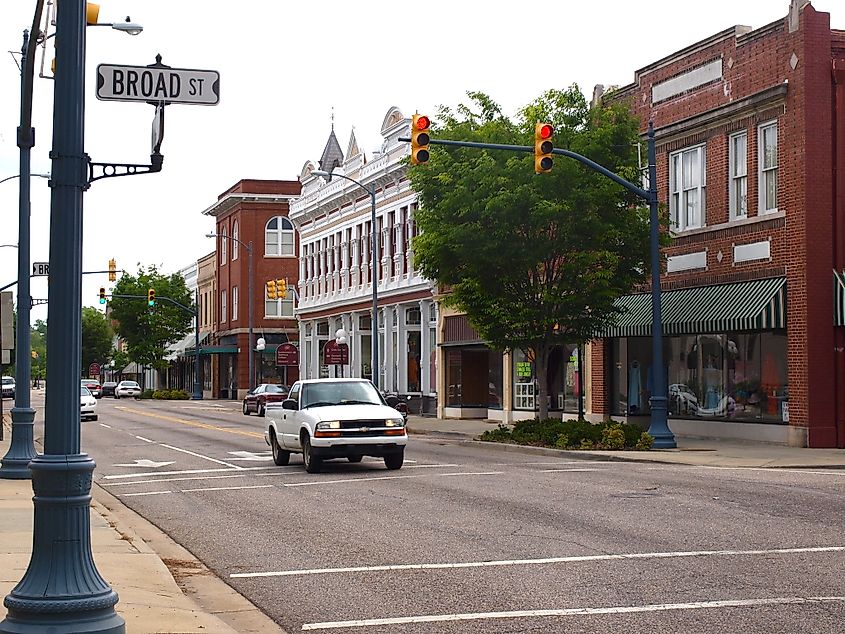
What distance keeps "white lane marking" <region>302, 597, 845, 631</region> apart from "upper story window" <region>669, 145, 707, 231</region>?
75.7 feet

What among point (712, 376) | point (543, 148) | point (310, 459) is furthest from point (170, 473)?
point (712, 376)

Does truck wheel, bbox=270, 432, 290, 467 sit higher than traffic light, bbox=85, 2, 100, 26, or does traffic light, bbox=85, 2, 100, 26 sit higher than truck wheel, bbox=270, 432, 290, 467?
traffic light, bbox=85, 2, 100, 26

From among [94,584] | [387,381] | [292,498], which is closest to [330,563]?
[94,584]

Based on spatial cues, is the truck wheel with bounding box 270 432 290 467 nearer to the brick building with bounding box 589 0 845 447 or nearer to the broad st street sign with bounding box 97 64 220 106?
the brick building with bounding box 589 0 845 447

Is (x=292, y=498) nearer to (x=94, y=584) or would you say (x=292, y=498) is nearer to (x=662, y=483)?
(x=662, y=483)

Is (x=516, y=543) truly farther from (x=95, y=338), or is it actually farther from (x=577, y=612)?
(x=95, y=338)

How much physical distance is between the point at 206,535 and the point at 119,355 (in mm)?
93715

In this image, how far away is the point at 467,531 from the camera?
44.5ft

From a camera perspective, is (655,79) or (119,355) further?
(119,355)

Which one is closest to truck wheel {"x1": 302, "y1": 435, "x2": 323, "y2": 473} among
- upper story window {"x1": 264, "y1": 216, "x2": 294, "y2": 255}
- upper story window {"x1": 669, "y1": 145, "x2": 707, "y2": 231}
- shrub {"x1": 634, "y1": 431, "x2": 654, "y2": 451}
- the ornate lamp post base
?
shrub {"x1": 634, "y1": 431, "x2": 654, "y2": 451}

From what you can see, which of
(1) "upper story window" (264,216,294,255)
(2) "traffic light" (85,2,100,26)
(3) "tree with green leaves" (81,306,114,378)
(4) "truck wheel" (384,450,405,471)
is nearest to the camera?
(2) "traffic light" (85,2,100,26)

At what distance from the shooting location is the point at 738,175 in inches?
1179

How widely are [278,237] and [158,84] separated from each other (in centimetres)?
7773

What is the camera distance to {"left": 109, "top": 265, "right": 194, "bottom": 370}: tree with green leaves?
9531 cm
